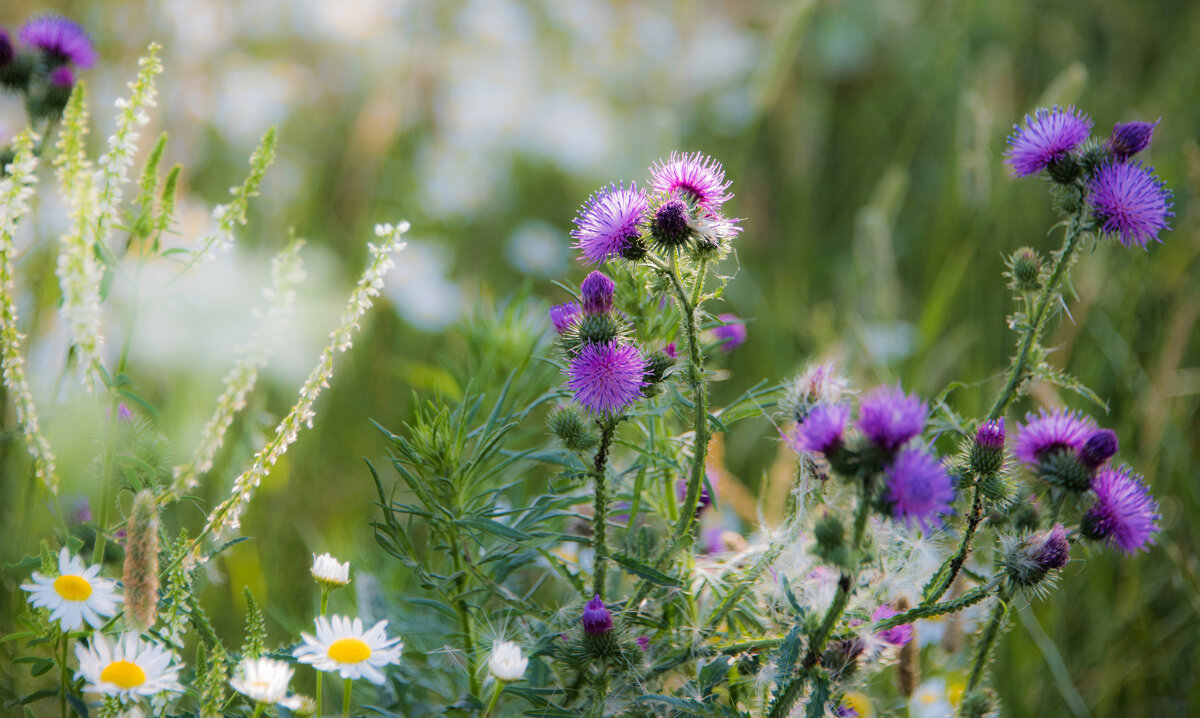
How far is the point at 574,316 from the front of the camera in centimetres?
120

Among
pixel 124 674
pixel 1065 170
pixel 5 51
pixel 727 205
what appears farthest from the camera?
pixel 727 205

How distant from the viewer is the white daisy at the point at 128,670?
1.01 m

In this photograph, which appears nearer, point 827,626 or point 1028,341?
point 827,626

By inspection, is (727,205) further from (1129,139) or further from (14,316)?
(14,316)

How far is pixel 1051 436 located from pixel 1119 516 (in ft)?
0.40

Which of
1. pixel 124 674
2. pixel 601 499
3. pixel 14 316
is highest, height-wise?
pixel 14 316

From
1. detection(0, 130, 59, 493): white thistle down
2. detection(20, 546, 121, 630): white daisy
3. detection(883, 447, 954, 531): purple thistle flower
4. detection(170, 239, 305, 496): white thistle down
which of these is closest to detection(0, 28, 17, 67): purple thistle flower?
detection(0, 130, 59, 493): white thistle down

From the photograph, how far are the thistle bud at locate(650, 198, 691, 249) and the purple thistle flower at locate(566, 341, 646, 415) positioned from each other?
0.14 m

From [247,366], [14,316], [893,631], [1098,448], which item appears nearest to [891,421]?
[1098,448]

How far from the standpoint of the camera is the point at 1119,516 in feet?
3.77

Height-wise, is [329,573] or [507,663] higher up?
[329,573]

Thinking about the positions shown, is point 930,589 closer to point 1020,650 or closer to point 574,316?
point 574,316

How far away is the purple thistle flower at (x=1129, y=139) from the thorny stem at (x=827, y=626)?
2.10 feet

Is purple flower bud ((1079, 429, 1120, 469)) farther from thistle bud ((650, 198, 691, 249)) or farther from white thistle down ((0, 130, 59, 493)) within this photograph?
white thistle down ((0, 130, 59, 493))
